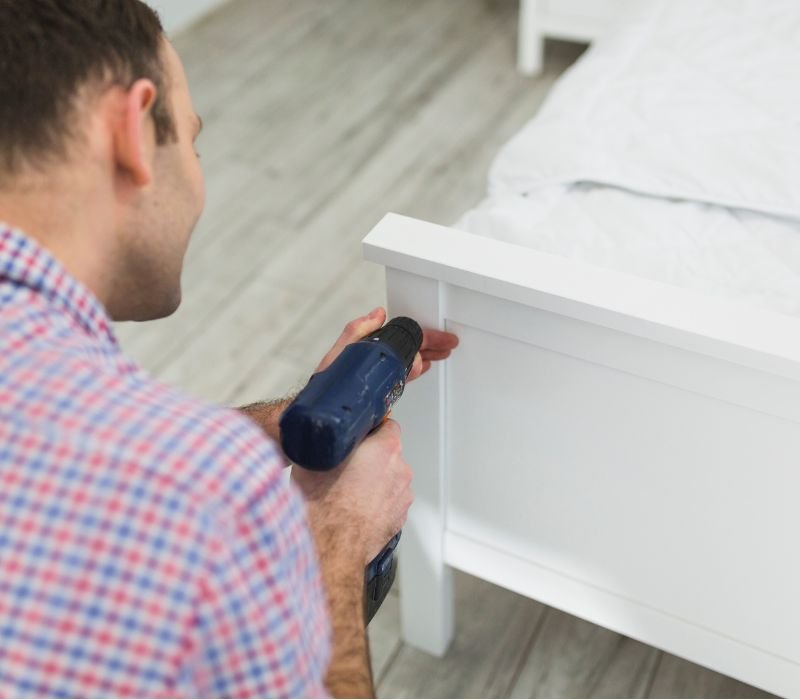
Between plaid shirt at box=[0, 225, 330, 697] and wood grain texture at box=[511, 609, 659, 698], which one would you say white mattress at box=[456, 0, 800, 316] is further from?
plaid shirt at box=[0, 225, 330, 697]

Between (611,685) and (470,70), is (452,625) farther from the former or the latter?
(470,70)

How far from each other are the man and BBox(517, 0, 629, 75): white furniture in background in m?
2.07

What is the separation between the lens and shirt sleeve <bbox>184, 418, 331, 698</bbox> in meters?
0.53

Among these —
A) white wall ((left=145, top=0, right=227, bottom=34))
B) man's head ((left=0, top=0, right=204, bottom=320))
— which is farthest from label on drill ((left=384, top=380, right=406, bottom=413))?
white wall ((left=145, top=0, right=227, bottom=34))

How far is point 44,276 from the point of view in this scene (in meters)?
0.61

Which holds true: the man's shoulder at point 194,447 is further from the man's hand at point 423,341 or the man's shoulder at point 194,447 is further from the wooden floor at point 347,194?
the wooden floor at point 347,194

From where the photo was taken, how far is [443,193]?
2.23 meters

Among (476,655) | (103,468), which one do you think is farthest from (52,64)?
(476,655)

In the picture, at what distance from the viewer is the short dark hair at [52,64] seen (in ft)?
2.07

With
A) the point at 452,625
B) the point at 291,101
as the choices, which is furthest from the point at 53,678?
the point at 291,101

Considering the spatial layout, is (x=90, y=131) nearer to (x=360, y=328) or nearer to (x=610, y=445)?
(x=360, y=328)

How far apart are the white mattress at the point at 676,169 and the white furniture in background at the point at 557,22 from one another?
3.65 feet

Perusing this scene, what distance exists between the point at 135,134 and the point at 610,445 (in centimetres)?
57

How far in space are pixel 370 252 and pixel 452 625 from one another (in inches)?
25.0
